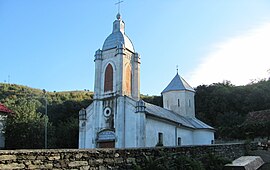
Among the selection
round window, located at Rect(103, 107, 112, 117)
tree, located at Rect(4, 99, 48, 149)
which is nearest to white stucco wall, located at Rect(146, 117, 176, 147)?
round window, located at Rect(103, 107, 112, 117)

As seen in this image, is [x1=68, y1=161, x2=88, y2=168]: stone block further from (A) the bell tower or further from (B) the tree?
(B) the tree

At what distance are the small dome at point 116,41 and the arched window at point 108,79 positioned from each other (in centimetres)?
210

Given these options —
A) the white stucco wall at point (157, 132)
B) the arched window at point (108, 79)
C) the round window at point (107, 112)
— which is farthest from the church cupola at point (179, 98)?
the round window at point (107, 112)

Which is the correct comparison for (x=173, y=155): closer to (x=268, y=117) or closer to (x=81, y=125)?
(x=81, y=125)

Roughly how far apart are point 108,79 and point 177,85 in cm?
1252

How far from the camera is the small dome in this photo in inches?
1101

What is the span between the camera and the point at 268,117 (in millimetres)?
37219

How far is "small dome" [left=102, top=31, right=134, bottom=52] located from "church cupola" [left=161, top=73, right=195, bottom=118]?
10.5 meters

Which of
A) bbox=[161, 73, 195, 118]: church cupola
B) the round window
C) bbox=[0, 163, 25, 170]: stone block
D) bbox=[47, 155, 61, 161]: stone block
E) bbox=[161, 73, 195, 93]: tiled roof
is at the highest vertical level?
bbox=[161, 73, 195, 93]: tiled roof

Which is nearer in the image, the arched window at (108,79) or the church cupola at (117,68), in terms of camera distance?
the church cupola at (117,68)

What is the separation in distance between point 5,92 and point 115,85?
5390cm

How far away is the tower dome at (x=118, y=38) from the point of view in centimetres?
2800

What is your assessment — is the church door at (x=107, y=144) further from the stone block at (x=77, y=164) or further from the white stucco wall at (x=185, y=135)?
the stone block at (x=77, y=164)

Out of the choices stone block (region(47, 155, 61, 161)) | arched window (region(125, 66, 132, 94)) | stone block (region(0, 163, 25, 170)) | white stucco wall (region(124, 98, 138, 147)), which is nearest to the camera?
stone block (region(0, 163, 25, 170))
